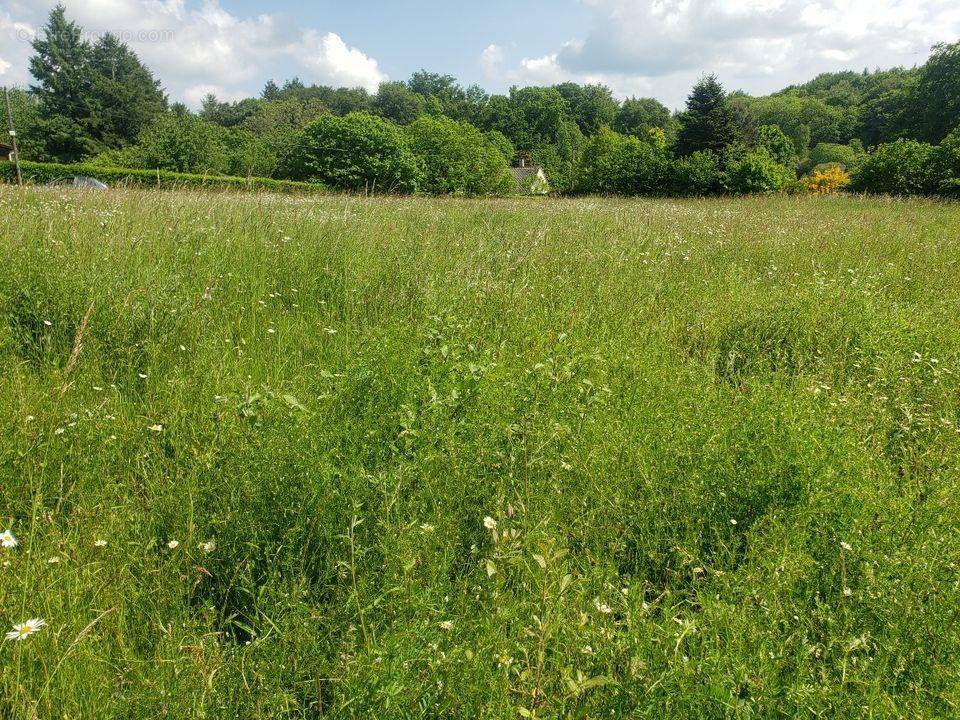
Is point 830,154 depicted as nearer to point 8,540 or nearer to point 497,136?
point 497,136

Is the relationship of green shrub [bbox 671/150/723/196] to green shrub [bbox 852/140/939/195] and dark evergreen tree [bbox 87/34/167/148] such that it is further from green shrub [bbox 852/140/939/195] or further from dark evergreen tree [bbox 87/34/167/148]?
dark evergreen tree [bbox 87/34/167/148]

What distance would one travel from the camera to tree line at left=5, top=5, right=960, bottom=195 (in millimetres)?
26688

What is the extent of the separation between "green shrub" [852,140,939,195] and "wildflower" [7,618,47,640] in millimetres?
23634

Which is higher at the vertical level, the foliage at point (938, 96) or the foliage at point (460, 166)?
the foliage at point (938, 96)

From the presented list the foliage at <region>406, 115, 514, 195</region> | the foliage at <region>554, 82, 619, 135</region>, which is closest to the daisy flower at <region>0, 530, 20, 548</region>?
the foliage at <region>406, 115, 514, 195</region>

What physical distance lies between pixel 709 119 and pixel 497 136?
61.3 metres

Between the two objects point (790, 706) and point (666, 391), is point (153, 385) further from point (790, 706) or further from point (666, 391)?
point (790, 706)

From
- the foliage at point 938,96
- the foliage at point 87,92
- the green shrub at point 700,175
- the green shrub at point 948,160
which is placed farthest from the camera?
the foliage at point 87,92

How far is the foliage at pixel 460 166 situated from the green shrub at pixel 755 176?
11384 mm

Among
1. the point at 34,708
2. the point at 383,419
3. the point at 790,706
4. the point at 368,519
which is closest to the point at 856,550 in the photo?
the point at 790,706

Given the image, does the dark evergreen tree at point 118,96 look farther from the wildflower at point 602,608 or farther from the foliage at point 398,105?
the wildflower at point 602,608

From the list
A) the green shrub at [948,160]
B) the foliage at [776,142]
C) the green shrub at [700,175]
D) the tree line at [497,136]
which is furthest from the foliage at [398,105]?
the green shrub at [948,160]

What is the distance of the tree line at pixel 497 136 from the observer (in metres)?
26.7

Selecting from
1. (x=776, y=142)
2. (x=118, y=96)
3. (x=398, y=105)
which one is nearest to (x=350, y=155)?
(x=118, y=96)
